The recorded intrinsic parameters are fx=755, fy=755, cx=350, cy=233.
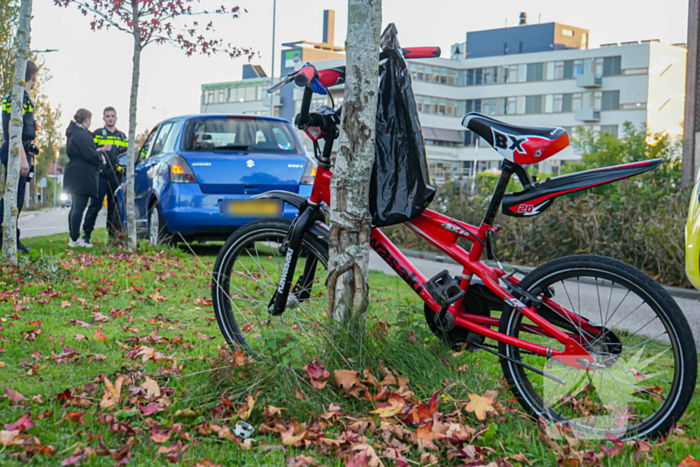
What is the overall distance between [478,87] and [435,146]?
7.37 meters

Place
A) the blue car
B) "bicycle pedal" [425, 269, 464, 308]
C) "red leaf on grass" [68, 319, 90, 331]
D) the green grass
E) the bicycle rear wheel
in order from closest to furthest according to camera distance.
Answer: the green grass < the bicycle rear wheel < "bicycle pedal" [425, 269, 464, 308] < "red leaf on grass" [68, 319, 90, 331] < the blue car

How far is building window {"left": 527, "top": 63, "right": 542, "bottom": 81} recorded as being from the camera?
7106 centimetres

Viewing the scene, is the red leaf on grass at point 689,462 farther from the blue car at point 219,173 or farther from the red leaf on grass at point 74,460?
the blue car at point 219,173

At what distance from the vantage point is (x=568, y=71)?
69125 mm

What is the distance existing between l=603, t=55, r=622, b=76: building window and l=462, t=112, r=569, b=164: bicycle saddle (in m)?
67.3

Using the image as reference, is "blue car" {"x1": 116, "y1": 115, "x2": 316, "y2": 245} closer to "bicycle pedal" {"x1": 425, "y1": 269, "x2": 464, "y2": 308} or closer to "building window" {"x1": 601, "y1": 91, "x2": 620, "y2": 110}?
"bicycle pedal" {"x1": 425, "y1": 269, "x2": 464, "y2": 308}

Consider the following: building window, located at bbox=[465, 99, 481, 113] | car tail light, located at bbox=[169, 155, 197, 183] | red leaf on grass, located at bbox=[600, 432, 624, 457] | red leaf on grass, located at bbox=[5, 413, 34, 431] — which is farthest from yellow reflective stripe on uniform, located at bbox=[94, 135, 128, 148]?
building window, located at bbox=[465, 99, 481, 113]

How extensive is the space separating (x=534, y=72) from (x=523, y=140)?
71.8m

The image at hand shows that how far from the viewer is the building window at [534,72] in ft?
233

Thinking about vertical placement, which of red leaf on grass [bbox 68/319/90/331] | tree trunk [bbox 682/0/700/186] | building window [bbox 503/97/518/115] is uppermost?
building window [bbox 503/97/518/115]

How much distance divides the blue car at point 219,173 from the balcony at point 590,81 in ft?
202

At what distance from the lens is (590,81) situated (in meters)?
66.0

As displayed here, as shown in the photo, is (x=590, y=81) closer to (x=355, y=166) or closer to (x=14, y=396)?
(x=355, y=166)

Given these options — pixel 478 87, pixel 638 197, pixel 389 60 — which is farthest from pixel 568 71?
pixel 389 60
